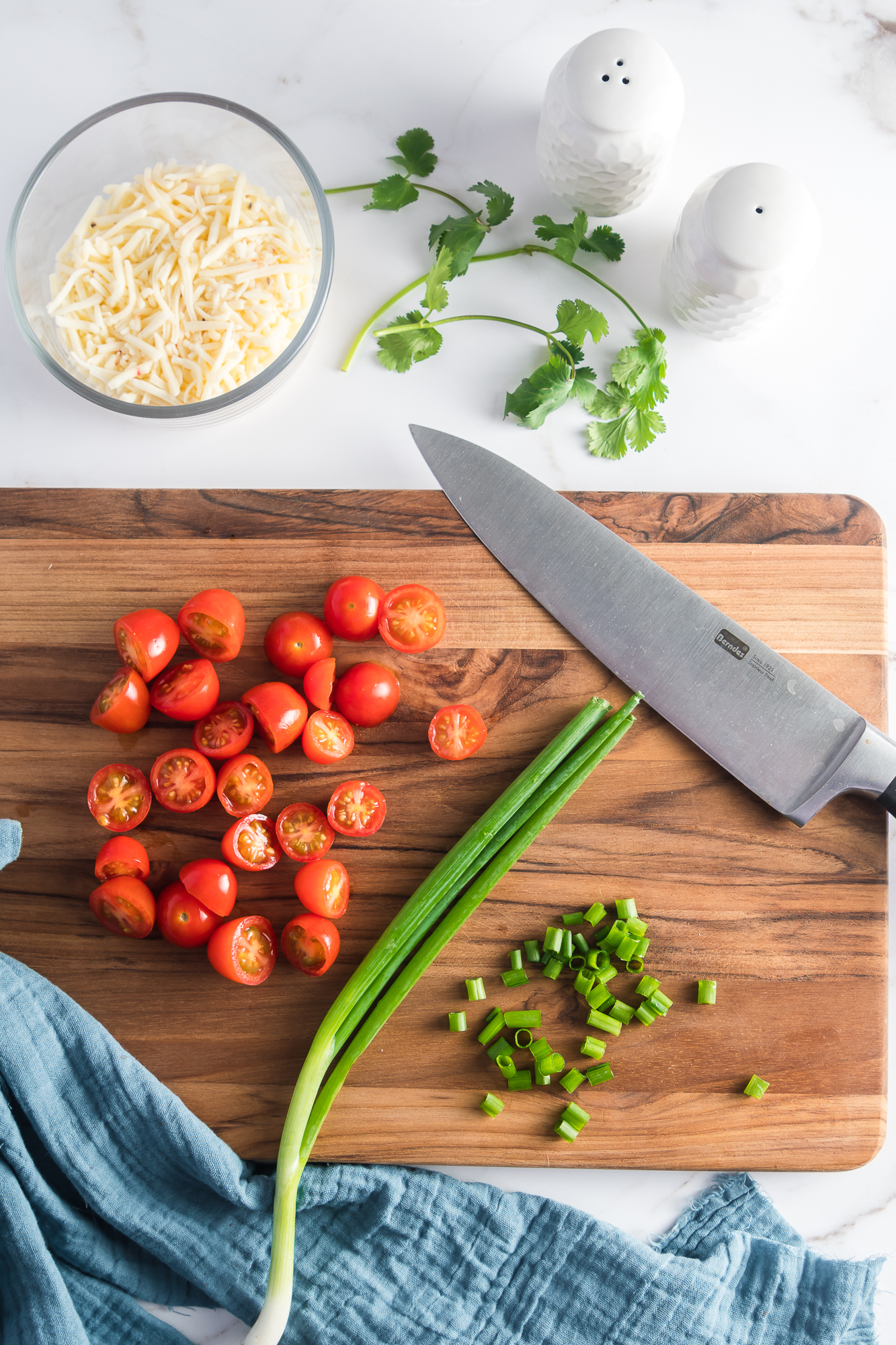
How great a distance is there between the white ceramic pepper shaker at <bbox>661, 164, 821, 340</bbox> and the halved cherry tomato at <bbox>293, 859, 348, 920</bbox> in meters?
1.29

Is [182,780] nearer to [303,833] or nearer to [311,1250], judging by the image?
[303,833]

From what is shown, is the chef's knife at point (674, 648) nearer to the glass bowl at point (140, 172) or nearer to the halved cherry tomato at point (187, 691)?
the glass bowl at point (140, 172)

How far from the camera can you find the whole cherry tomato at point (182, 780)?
1587 millimetres

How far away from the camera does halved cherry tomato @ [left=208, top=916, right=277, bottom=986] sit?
5.06 ft

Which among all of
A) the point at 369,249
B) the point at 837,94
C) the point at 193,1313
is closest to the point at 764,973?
the point at 193,1313

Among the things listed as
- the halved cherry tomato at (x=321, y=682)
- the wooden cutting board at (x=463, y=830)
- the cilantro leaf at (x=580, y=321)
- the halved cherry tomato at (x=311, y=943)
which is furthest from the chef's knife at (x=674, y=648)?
the halved cherry tomato at (x=311, y=943)

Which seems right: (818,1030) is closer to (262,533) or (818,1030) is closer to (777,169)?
(262,533)

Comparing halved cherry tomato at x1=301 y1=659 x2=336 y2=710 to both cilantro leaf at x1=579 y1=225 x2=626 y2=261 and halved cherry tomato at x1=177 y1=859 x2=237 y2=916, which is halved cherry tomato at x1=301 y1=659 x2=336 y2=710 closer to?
halved cherry tomato at x1=177 y1=859 x2=237 y2=916

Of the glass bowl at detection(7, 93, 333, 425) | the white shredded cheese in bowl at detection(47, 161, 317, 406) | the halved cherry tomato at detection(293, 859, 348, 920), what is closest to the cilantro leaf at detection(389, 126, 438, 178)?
the glass bowl at detection(7, 93, 333, 425)

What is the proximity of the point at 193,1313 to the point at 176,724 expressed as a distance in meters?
1.13

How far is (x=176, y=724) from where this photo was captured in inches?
65.4

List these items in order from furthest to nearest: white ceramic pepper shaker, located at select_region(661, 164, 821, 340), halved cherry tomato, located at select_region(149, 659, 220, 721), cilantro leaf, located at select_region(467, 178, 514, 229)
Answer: cilantro leaf, located at select_region(467, 178, 514, 229), halved cherry tomato, located at select_region(149, 659, 220, 721), white ceramic pepper shaker, located at select_region(661, 164, 821, 340)

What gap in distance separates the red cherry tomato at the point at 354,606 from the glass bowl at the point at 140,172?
1.36 ft

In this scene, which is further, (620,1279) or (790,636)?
(790,636)
